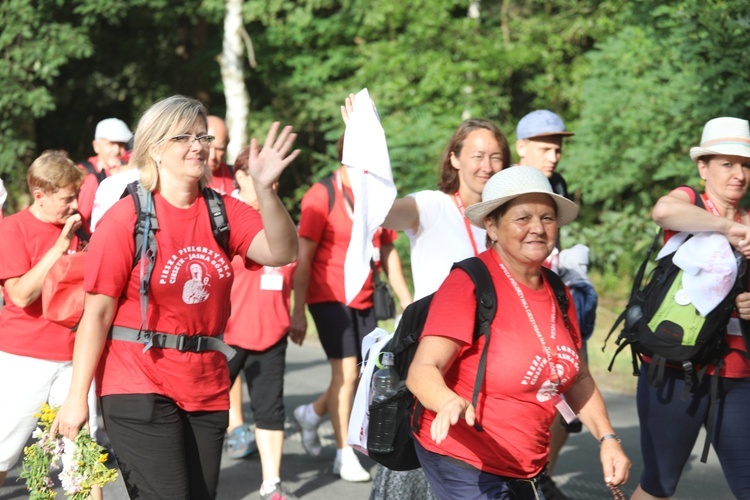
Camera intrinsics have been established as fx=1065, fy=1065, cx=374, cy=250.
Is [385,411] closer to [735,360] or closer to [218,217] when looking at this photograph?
[218,217]

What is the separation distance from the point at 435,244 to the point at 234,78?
1718 cm

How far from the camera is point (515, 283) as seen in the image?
368cm

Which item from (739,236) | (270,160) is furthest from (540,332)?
(739,236)

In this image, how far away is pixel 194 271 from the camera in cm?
397

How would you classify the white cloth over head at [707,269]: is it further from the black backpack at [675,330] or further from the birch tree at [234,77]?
the birch tree at [234,77]

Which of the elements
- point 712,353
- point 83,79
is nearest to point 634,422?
point 712,353

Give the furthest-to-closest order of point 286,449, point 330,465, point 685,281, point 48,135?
point 48,135 < point 286,449 < point 330,465 < point 685,281

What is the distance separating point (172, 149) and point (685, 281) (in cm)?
235

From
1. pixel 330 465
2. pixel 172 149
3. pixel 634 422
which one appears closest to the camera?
pixel 172 149

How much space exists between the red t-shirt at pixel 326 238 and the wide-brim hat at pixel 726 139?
2476 millimetres

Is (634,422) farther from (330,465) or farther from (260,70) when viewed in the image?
(260,70)

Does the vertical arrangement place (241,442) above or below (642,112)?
below

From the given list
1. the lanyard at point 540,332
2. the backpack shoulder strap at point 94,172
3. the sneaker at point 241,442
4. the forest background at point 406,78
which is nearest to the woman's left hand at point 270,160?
the lanyard at point 540,332

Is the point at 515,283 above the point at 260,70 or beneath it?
beneath
